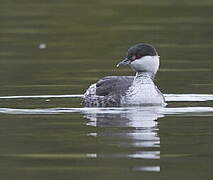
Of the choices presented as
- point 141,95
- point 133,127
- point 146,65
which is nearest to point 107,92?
point 141,95

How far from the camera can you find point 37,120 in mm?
15227

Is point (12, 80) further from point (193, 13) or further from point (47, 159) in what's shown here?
point (193, 13)

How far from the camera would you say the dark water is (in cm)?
1242

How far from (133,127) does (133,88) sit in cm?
236

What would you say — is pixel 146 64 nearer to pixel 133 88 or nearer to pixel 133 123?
pixel 133 88

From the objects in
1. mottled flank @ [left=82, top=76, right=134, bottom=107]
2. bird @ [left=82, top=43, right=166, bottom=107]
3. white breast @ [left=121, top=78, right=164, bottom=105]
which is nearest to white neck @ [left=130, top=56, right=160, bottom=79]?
bird @ [left=82, top=43, right=166, bottom=107]

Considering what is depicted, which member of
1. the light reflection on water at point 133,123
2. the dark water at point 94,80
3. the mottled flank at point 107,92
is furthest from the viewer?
the mottled flank at point 107,92

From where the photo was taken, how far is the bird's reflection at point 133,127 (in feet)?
43.1

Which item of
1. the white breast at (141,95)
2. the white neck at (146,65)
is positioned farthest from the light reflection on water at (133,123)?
the white neck at (146,65)

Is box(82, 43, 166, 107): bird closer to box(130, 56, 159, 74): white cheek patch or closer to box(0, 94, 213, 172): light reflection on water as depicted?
box(130, 56, 159, 74): white cheek patch

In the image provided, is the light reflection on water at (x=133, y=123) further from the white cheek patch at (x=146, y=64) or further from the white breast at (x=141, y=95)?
the white cheek patch at (x=146, y=64)

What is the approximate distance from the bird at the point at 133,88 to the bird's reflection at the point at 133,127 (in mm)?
378

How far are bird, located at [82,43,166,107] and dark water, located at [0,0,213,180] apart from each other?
273 mm

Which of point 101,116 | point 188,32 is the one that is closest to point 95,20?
point 188,32
